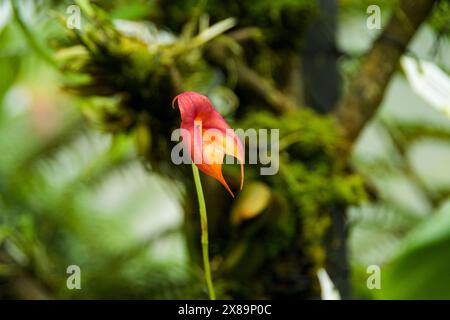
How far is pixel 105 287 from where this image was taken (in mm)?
521

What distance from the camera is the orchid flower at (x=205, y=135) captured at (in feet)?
0.95

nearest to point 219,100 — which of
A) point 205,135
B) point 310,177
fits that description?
point 310,177

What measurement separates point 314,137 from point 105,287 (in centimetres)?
22

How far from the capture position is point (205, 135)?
0.30 metres

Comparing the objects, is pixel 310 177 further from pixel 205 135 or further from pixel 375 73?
pixel 205 135

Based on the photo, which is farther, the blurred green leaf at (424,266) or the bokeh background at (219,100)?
the bokeh background at (219,100)

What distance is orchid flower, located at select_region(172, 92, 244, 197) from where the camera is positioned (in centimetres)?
29

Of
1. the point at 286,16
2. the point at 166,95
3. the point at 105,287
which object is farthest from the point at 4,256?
the point at 286,16

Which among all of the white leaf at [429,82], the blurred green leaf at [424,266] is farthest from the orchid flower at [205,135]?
the white leaf at [429,82]

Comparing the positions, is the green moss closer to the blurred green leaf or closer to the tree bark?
the tree bark

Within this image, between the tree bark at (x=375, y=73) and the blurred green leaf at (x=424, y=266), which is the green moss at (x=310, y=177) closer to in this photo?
the tree bark at (x=375, y=73)

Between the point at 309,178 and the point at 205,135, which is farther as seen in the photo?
the point at 309,178
